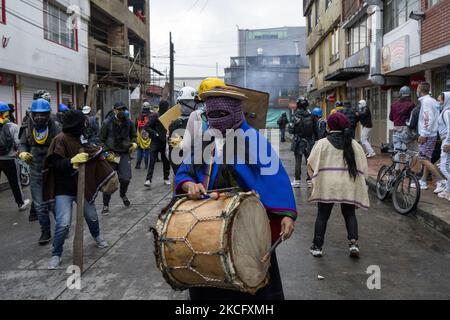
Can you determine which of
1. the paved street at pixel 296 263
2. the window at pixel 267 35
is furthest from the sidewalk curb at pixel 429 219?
the window at pixel 267 35

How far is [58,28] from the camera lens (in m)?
19.2

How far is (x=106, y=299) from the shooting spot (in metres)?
4.07

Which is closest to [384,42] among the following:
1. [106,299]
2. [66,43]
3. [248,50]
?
[66,43]

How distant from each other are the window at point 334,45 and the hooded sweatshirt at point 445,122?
18.6 m

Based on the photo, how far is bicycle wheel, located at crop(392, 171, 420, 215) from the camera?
23.1ft

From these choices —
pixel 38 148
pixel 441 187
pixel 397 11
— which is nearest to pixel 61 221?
pixel 38 148

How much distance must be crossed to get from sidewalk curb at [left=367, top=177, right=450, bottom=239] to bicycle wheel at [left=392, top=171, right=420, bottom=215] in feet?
0.48

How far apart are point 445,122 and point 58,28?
16.3 metres

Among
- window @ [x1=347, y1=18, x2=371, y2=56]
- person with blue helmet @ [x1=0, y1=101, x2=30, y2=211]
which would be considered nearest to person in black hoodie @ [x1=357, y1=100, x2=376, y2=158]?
window @ [x1=347, y1=18, x2=371, y2=56]

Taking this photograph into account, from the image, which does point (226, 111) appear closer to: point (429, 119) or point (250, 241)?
point (250, 241)

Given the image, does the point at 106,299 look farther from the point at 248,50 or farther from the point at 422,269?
the point at 248,50

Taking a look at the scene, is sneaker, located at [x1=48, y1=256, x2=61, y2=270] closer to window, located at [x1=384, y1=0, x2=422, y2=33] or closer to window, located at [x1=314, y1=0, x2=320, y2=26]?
window, located at [x1=384, y1=0, x2=422, y2=33]

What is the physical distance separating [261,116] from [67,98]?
58.6 feet

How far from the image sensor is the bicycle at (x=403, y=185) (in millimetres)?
7145
